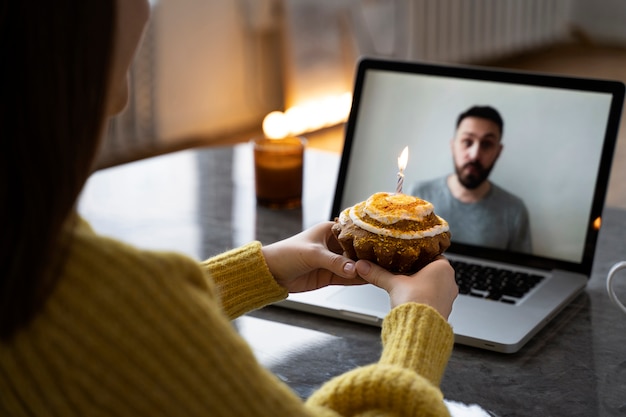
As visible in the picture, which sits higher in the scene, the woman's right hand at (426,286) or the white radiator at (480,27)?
the woman's right hand at (426,286)

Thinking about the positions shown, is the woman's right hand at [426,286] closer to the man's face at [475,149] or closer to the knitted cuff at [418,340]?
the knitted cuff at [418,340]

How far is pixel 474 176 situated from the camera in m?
1.31

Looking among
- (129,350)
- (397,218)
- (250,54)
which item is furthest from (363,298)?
(250,54)

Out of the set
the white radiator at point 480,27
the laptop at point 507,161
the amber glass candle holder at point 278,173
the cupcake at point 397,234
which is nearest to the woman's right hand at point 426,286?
the cupcake at point 397,234

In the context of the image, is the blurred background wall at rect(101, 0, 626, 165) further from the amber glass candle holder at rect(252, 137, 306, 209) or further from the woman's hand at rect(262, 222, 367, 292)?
the woman's hand at rect(262, 222, 367, 292)

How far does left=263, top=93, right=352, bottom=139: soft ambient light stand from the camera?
4.16m

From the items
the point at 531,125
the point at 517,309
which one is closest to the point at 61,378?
the point at 517,309

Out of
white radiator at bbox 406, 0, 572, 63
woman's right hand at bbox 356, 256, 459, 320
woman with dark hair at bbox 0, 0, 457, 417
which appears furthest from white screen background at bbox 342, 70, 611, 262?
white radiator at bbox 406, 0, 572, 63

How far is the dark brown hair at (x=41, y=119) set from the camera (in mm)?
578

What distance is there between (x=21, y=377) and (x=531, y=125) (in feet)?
2.93

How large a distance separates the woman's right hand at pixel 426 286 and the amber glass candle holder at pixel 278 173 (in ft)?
1.83

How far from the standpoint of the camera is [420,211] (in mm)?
968

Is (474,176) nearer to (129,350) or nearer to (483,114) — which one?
(483,114)

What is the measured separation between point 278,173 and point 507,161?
0.40 m
